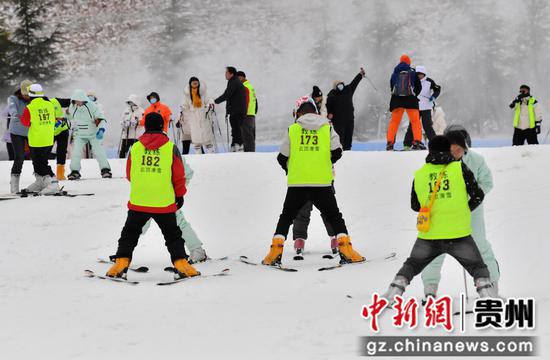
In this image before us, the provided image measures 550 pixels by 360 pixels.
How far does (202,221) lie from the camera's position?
40.2 feet

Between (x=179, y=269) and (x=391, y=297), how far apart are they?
2.61 metres

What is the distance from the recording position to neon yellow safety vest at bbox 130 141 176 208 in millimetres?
8578

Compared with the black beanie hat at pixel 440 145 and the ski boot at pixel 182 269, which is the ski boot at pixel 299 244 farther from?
the black beanie hat at pixel 440 145

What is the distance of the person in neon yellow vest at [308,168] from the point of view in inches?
366

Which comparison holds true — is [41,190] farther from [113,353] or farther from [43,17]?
[43,17]

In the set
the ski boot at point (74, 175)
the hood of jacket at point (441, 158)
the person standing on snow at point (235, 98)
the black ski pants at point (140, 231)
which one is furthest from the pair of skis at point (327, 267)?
the person standing on snow at point (235, 98)

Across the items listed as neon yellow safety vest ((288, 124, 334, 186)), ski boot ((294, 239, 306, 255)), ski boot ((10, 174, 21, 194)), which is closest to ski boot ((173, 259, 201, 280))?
neon yellow safety vest ((288, 124, 334, 186))

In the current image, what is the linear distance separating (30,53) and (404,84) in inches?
1394

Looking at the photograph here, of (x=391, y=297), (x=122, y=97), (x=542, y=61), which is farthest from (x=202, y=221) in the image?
(x=542, y=61)

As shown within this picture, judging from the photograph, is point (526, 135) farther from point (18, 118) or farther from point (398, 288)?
point (398, 288)

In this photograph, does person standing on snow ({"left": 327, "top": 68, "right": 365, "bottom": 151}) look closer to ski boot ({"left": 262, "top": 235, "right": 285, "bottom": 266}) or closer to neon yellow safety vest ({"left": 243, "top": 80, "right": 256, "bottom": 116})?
neon yellow safety vest ({"left": 243, "top": 80, "right": 256, "bottom": 116})

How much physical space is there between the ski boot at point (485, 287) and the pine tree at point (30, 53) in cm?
4314

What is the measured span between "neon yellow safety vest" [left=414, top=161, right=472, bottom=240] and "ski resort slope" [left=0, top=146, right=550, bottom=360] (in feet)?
2.55

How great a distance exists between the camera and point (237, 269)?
9391mm
